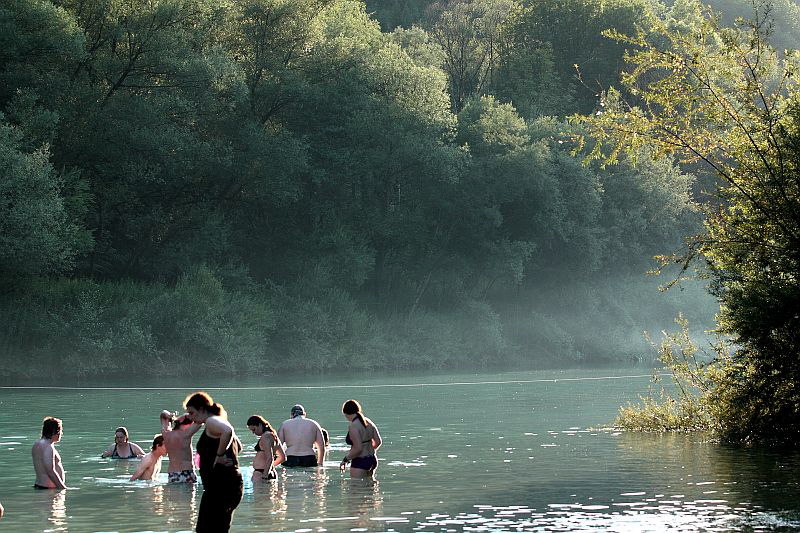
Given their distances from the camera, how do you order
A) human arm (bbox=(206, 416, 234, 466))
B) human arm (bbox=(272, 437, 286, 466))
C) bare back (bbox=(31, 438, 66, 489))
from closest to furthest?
human arm (bbox=(206, 416, 234, 466))
bare back (bbox=(31, 438, 66, 489))
human arm (bbox=(272, 437, 286, 466))

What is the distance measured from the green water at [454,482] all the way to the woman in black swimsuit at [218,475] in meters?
4.86

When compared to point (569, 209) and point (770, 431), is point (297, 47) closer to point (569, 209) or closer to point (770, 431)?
point (569, 209)

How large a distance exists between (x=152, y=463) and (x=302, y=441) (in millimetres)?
3166

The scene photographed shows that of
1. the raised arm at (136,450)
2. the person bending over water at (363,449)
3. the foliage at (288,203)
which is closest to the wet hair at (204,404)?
the person bending over water at (363,449)

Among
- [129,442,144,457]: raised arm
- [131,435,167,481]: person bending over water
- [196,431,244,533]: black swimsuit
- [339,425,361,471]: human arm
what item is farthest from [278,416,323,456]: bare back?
[196,431,244,533]: black swimsuit

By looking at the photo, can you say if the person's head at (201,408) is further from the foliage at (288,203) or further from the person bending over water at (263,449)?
the foliage at (288,203)

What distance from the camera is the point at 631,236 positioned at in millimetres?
94625

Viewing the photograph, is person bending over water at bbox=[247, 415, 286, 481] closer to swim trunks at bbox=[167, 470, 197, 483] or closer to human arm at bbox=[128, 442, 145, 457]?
swim trunks at bbox=[167, 470, 197, 483]

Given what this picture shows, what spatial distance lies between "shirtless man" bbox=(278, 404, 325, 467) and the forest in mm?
31870

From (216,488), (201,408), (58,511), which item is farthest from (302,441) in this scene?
(216,488)

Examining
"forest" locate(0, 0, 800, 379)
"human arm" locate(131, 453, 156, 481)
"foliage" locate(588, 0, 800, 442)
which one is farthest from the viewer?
"forest" locate(0, 0, 800, 379)

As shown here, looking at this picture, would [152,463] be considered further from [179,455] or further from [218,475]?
[218,475]

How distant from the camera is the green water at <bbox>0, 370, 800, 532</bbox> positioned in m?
20.6

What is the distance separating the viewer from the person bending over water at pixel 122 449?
29.9 meters
